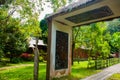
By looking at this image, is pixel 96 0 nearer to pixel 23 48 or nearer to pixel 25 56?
pixel 23 48

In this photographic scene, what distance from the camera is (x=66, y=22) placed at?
11.8 m

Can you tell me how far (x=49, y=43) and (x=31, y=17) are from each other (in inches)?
105

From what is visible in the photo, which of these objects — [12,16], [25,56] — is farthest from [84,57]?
[12,16]

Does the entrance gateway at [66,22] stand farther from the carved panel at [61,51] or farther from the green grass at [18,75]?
the green grass at [18,75]

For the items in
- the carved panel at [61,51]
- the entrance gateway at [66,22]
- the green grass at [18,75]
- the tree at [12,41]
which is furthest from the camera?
the tree at [12,41]

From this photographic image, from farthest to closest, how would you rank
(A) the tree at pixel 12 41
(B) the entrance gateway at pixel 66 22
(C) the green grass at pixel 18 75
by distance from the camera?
1. (A) the tree at pixel 12 41
2. (C) the green grass at pixel 18 75
3. (B) the entrance gateway at pixel 66 22

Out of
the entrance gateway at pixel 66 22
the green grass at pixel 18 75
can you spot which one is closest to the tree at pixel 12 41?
the green grass at pixel 18 75

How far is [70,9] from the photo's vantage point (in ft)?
30.6

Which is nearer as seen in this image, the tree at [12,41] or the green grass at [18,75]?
the green grass at [18,75]

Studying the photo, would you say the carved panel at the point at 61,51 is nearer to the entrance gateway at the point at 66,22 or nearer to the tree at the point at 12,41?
the entrance gateway at the point at 66,22

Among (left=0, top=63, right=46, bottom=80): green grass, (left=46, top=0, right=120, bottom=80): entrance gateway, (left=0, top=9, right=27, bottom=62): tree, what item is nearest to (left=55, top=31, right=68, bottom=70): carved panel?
(left=46, top=0, right=120, bottom=80): entrance gateway

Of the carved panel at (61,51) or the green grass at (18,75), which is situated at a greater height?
the carved panel at (61,51)

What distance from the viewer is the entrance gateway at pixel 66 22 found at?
8.61 m

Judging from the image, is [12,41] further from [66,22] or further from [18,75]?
[66,22]
